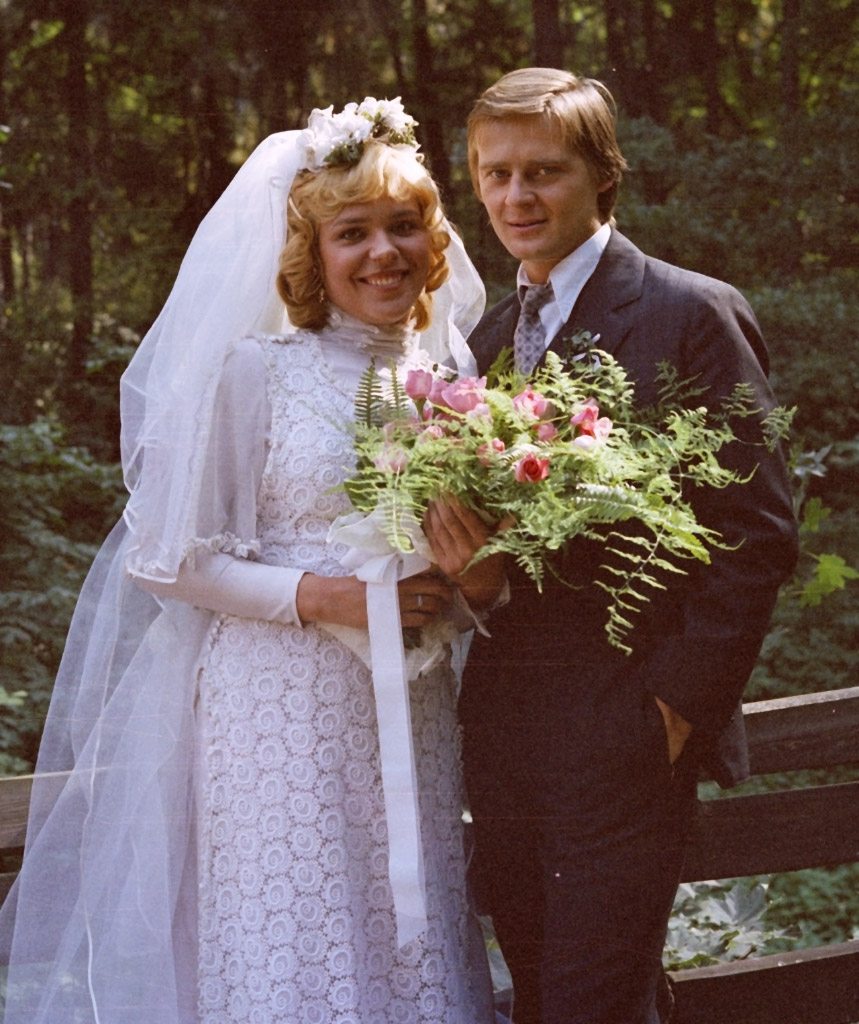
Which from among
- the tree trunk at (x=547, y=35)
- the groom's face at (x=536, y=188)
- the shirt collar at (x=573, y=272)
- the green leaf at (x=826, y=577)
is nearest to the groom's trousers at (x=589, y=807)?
the shirt collar at (x=573, y=272)

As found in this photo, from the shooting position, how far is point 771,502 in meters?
2.89

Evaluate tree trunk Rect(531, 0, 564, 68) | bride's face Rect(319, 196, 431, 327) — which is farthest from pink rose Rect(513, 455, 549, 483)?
tree trunk Rect(531, 0, 564, 68)

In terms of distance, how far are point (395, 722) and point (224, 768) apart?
1.49 feet

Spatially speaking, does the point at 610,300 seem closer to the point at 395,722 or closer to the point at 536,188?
the point at 536,188

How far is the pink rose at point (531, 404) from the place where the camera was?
2.60m

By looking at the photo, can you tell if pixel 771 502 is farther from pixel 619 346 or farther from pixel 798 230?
pixel 798 230

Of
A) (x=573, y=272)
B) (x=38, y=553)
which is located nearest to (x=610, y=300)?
(x=573, y=272)

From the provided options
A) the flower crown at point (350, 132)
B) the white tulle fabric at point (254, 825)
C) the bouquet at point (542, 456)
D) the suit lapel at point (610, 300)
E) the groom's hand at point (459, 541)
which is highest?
the flower crown at point (350, 132)

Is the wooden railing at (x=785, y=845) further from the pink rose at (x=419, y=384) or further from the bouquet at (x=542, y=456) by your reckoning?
the pink rose at (x=419, y=384)

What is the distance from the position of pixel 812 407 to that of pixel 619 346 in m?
5.18

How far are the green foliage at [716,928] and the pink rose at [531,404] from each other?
7.20 feet

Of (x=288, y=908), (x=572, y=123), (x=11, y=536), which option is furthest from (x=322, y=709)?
(x=11, y=536)

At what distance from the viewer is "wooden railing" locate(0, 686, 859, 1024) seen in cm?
370

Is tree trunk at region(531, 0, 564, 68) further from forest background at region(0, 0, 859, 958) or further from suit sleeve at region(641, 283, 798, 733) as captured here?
suit sleeve at region(641, 283, 798, 733)
